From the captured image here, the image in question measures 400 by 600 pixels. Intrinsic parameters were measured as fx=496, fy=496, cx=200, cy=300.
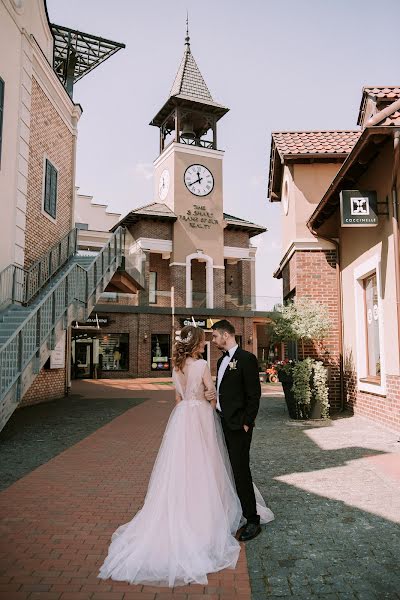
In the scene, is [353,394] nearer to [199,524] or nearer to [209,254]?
[199,524]

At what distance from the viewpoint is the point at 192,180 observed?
3195 cm

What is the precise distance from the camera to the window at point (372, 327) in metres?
9.49

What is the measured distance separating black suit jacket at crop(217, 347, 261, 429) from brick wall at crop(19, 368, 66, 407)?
10.2m

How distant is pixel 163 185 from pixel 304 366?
2497 centimetres

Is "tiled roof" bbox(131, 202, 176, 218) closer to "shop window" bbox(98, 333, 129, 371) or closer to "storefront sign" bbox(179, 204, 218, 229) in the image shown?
"storefront sign" bbox(179, 204, 218, 229)

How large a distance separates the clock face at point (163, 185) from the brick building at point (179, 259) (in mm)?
65

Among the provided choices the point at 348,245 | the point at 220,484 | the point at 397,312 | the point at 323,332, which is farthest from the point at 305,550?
the point at 348,245

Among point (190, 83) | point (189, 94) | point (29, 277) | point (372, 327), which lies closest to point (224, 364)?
point (372, 327)

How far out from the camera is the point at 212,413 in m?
4.28

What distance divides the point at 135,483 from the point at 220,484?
2.06 metres

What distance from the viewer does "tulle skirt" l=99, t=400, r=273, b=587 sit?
11.1 feet

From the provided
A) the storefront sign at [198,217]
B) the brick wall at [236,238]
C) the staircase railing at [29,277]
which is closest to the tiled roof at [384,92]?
the staircase railing at [29,277]

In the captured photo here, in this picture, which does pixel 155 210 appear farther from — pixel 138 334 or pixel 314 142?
pixel 314 142

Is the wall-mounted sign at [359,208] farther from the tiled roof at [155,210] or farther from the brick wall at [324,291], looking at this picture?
the tiled roof at [155,210]
